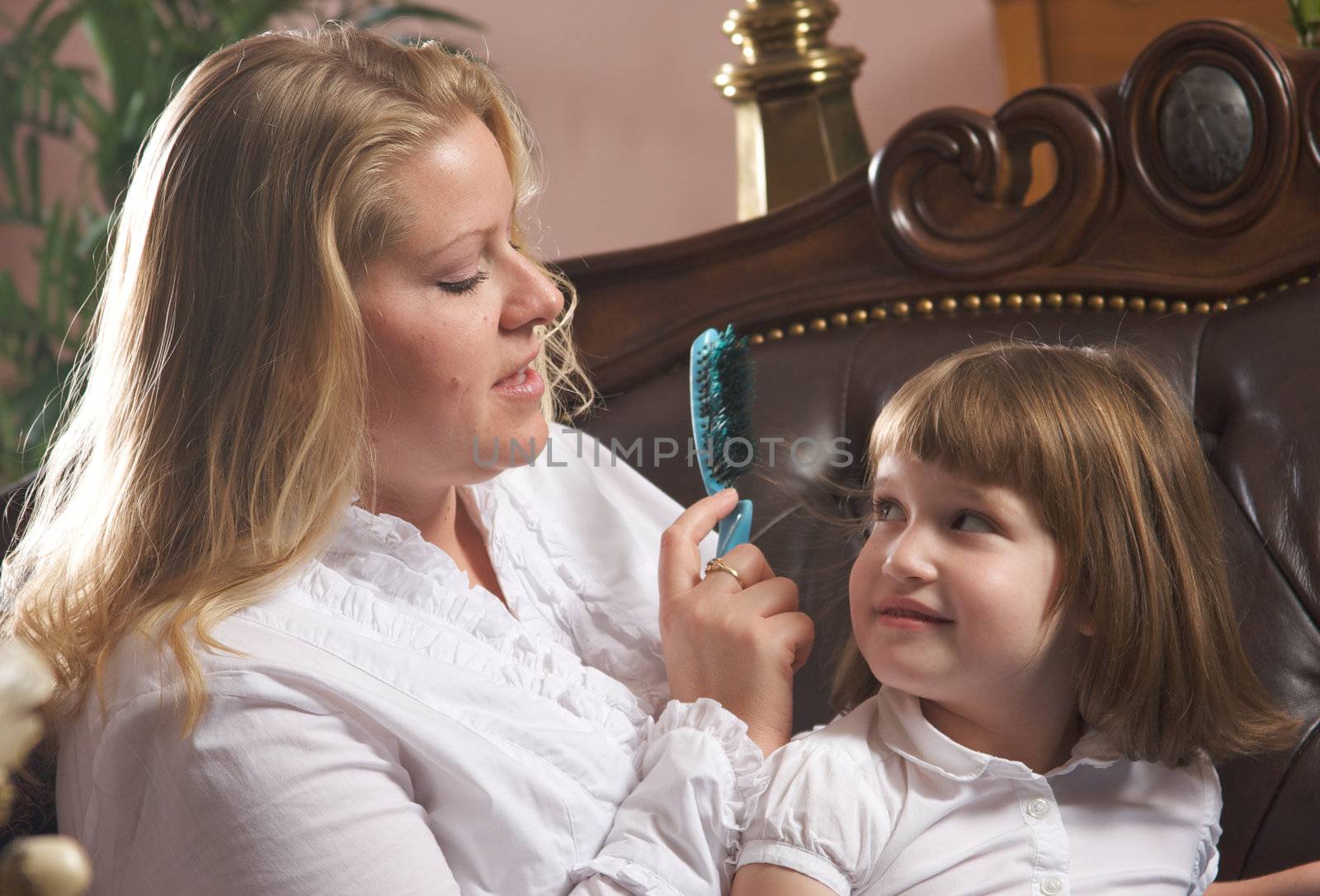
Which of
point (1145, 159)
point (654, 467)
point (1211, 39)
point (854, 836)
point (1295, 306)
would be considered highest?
point (1211, 39)

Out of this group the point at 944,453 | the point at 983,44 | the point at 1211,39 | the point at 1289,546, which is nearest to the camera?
the point at 944,453

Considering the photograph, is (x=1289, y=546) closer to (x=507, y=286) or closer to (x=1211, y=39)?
(x=1211, y=39)

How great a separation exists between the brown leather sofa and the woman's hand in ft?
0.85

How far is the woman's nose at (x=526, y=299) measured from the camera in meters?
0.98

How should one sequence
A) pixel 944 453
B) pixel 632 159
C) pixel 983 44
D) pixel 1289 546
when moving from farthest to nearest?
1. pixel 632 159
2. pixel 983 44
3. pixel 1289 546
4. pixel 944 453

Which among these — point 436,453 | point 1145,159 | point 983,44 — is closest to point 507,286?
point 436,453

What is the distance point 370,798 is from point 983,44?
6.31 feet

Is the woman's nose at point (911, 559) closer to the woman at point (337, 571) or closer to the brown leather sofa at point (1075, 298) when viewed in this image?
the woman at point (337, 571)

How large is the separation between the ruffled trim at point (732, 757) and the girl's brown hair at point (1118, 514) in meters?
0.24

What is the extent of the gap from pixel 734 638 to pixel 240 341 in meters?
0.43

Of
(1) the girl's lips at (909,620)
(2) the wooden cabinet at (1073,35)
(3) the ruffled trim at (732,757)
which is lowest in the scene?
(3) the ruffled trim at (732,757)

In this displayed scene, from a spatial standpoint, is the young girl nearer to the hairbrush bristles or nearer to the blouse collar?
the blouse collar

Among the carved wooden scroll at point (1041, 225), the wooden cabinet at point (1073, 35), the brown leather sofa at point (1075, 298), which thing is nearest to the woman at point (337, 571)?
the brown leather sofa at point (1075, 298)

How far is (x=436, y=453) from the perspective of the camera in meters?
0.98
